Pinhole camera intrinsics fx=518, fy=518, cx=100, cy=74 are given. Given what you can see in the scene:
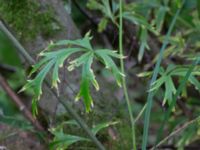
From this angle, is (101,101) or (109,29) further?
(109,29)

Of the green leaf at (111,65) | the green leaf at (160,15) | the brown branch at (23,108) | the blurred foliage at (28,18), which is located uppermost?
the blurred foliage at (28,18)

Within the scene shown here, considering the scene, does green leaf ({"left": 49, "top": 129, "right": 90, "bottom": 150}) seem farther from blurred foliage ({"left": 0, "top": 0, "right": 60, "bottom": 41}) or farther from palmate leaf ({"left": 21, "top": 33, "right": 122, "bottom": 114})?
blurred foliage ({"left": 0, "top": 0, "right": 60, "bottom": 41})

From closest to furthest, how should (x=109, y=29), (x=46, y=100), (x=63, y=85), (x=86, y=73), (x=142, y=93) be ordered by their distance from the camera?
(x=86, y=73) < (x=63, y=85) < (x=46, y=100) < (x=109, y=29) < (x=142, y=93)

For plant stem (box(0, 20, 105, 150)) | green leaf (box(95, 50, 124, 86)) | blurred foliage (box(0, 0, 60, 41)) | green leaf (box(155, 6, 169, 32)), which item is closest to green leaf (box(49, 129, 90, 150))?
plant stem (box(0, 20, 105, 150))

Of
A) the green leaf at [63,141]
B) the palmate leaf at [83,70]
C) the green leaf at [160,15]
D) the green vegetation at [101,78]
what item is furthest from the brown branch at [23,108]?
the green leaf at [160,15]

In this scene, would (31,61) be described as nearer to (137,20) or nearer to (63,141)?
(63,141)

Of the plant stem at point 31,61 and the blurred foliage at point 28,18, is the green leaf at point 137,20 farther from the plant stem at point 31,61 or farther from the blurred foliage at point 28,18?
the plant stem at point 31,61

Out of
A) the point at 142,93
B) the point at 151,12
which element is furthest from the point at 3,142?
the point at 142,93

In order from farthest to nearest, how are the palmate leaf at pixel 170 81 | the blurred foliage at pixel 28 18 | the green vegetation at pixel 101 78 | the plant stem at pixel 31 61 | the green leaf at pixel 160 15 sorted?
the green leaf at pixel 160 15, the blurred foliage at pixel 28 18, the palmate leaf at pixel 170 81, the green vegetation at pixel 101 78, the plant stem at pixel 31 61

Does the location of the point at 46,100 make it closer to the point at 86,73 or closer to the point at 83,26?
the point at 86,73

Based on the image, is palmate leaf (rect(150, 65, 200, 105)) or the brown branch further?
the brown branch

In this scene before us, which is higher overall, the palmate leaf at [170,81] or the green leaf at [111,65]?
the green leaf at [111,65]
